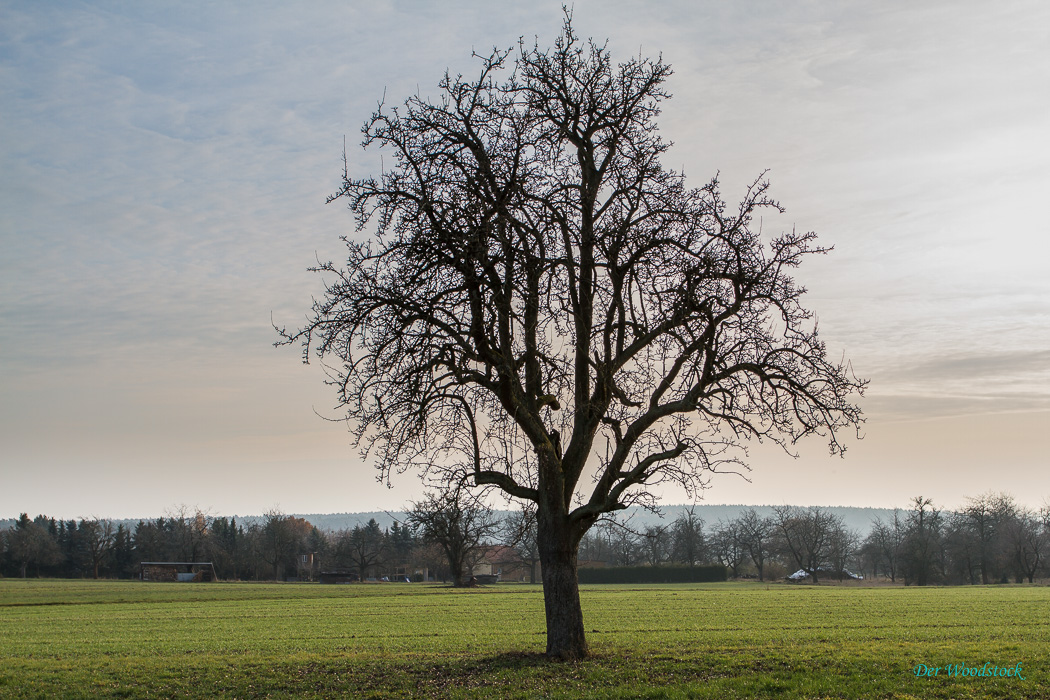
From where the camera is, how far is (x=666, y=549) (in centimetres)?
13212

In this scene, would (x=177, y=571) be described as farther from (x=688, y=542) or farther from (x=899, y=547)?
(x=899, y=547)

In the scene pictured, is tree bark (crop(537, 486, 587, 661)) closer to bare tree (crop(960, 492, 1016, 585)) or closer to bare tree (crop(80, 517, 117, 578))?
bare tree (crop(960, 492, 1016, 585))

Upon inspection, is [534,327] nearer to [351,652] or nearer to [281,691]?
[281,691]

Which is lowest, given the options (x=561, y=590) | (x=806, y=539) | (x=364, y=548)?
(x=364, y=548)

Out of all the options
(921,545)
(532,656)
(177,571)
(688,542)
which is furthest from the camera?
(177,571)

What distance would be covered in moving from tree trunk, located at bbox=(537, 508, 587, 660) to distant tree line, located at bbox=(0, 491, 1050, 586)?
73.0m

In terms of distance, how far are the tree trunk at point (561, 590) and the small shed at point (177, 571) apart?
117 meters

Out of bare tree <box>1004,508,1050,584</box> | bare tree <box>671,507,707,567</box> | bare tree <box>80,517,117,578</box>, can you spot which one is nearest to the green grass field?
bare tree <box>1004,508,1050,584</box>

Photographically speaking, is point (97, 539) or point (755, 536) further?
point (97, 539)

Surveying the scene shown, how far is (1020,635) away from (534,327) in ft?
54.2

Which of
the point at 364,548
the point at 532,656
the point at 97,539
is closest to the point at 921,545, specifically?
the point at 364,548

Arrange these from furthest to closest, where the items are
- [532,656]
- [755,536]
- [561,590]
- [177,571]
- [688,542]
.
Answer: [177,571] < [688,542] < [755,536] < [532,656] < [561,590]

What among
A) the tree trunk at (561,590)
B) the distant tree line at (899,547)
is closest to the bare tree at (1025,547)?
the distant tree line at (899,547)

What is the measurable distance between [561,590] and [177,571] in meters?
124
